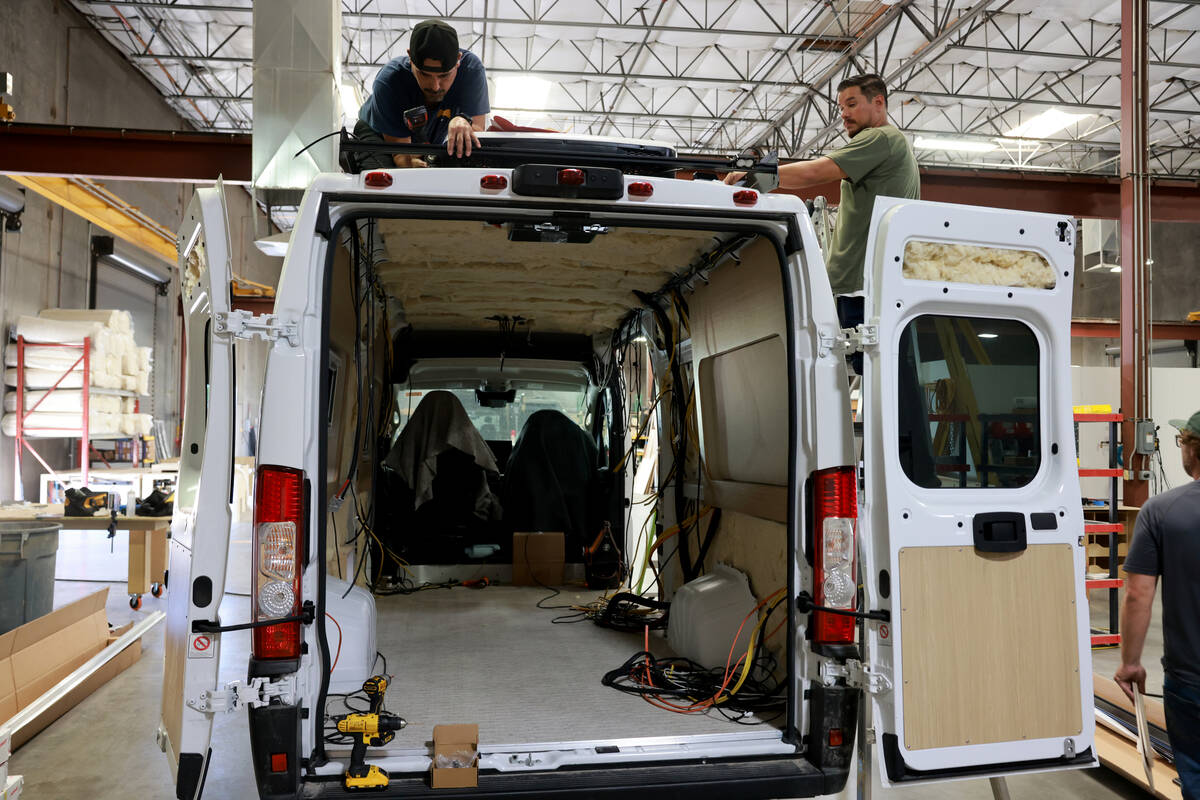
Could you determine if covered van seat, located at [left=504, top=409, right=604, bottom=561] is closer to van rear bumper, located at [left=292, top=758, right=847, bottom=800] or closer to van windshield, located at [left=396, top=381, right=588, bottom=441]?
van windshield, located at [left=396, top=381, right=588, bottom=441]

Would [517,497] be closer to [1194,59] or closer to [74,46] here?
[74,46]

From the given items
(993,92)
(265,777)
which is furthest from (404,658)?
(993,92)

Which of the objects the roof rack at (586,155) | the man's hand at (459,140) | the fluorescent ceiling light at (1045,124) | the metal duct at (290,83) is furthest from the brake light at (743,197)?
the fluorescent ceiling light at (1045,124)

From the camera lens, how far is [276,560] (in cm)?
245

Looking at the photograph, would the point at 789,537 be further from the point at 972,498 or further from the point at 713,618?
the point at 713,618

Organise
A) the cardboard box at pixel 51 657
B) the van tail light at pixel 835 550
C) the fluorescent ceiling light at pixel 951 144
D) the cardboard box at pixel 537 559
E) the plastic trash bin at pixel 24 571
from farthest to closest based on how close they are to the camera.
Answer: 1. the fluorescent ceiling light at pixel 951 144
2. the cardboard box at pixel 537 559
3. the plastic trash bin at pixel 24 571
4. the cardboard box at pixel 51 657
5. the van tail light at pixel 835 550

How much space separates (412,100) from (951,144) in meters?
16.2

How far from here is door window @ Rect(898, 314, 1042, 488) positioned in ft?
8.59

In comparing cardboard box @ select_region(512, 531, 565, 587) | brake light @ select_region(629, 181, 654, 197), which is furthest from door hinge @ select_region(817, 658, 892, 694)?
cardboard box @ select_region(512, 531, 565, 587)

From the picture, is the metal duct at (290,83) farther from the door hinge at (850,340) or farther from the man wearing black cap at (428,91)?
the door hinge at (850,340)

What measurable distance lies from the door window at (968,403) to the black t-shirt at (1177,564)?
91 centimetres

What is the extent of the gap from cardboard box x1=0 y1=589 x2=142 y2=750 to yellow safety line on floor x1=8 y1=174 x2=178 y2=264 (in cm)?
589

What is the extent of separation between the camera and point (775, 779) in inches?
102

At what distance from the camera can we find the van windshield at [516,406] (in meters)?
6.27
